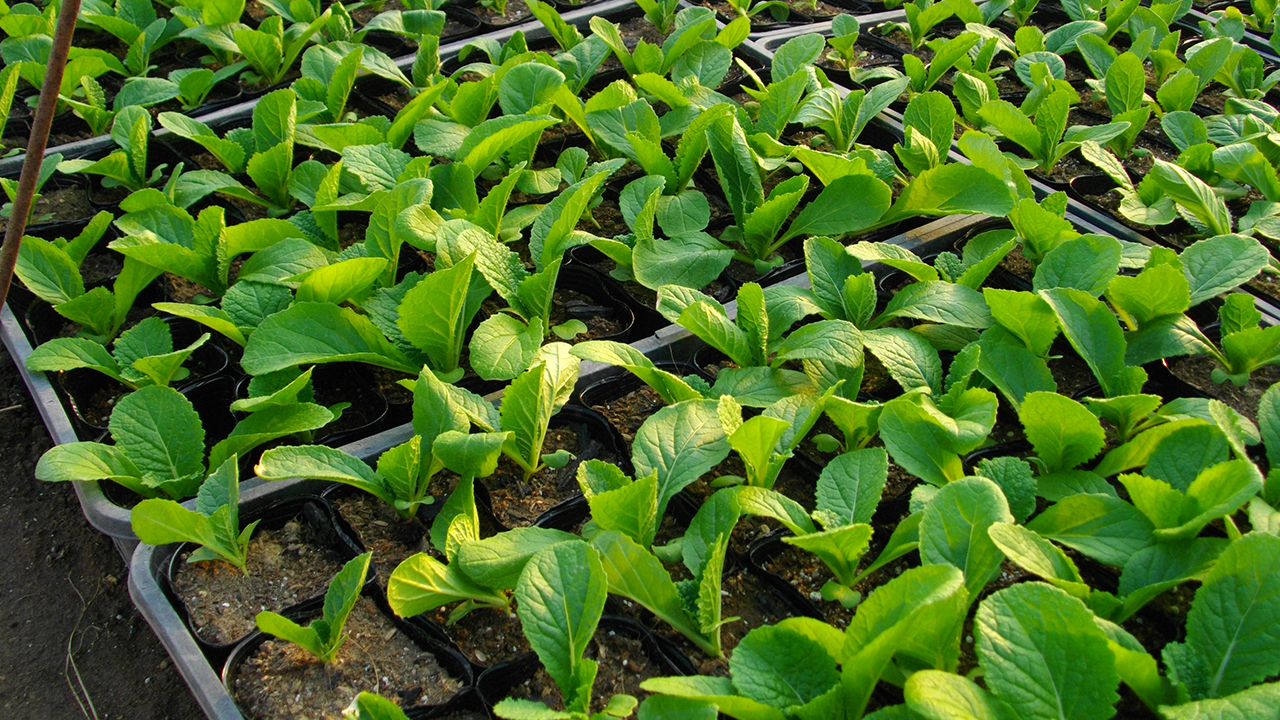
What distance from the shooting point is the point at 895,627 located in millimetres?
881

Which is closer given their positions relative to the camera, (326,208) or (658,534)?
(658,534)

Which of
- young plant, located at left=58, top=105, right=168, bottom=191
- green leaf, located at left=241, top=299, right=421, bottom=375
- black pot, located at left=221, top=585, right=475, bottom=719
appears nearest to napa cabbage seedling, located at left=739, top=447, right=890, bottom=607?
black pot, located at left=221, top=585, right=475, bottom=719

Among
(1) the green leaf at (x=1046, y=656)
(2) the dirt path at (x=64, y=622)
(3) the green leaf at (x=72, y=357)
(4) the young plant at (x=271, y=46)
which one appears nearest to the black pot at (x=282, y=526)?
(2) the dirt path at (x=64, y=622)

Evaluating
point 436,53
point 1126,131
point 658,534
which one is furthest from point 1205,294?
point 436,53

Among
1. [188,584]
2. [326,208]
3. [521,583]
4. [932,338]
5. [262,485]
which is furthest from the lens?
[326,208]

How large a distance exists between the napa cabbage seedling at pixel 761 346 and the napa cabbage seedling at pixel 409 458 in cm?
30

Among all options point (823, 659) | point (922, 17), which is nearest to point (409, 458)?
point (823, 659)

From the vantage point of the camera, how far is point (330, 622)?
1102 mm

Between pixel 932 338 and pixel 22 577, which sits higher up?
pixel 932 338

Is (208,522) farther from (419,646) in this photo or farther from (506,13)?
(506,13)

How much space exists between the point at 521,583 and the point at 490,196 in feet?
2.48

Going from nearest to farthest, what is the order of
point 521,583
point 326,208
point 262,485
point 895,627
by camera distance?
point 895,627 → point 521,583 → point 262,485 → point 326,208

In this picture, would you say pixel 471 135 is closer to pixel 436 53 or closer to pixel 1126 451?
pixel 436 53

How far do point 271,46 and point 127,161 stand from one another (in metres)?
0.51
